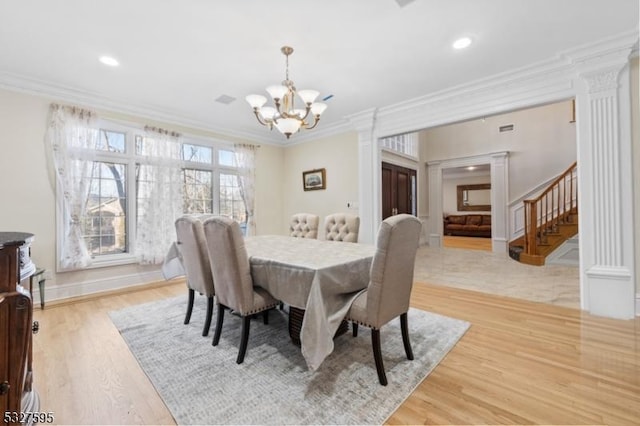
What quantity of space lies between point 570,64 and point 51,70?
522 cm

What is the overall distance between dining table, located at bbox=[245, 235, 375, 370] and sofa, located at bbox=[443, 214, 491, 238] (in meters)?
8.61

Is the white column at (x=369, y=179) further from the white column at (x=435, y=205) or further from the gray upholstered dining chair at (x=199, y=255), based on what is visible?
the white column at (x=435, y=205)

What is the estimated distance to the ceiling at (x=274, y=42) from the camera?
6.66ft

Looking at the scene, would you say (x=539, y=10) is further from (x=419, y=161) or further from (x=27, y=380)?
(x=419, y=161)

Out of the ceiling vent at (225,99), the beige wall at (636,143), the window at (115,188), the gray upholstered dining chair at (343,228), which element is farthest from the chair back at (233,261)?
the beige wall at (636,143)

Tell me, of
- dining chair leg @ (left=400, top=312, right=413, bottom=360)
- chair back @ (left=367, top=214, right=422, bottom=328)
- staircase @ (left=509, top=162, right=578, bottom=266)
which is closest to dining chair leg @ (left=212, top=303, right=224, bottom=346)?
chair back @ (left=367, top=214, right=422, bottom=328)

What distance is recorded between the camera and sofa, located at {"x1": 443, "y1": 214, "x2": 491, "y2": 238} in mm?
9312

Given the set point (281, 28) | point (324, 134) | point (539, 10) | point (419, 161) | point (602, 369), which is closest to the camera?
point (602, 369)

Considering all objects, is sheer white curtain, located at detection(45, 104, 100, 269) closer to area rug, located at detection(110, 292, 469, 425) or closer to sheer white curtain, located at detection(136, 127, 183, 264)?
sheer white curtain, located at detection(136, 127, 183, 264)

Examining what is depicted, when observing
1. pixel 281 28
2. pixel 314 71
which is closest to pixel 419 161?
pixel 314 71

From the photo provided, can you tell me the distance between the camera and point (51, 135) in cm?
321

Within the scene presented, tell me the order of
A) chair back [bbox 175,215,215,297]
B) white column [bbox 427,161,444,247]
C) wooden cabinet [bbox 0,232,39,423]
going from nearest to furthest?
wooden cabinet [bbox 0,232,39,423] → chair back [bbox 175,215,215,297] → white column [bbox 427,161,444,247]

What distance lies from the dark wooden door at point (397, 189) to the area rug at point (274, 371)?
142 inches

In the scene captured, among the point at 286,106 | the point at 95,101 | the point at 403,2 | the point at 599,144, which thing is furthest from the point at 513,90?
the point at 95,101
